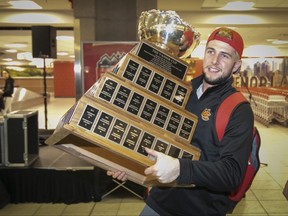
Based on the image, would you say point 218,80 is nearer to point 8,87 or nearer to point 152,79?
point 152,79

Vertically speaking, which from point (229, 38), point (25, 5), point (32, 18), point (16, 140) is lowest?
point (16, 140)

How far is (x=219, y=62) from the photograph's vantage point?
1371mm

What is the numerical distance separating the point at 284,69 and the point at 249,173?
45.4 ft

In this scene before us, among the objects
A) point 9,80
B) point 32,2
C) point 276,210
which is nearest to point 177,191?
point 276,210

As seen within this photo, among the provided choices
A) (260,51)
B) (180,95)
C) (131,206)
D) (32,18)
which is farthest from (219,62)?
(260,51)

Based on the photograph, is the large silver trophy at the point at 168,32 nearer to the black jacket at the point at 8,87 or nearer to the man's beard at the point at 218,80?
the man's beard at the point at 218,80

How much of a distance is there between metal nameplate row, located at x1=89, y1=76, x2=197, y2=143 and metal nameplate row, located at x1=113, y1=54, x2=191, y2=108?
0.05m

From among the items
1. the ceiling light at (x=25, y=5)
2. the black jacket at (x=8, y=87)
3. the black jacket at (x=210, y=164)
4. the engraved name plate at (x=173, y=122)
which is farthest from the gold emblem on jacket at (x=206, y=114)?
the black jacket at (x=8, y=87)

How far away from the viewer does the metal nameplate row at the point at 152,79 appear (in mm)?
1325

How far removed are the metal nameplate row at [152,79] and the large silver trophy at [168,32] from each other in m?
0.26

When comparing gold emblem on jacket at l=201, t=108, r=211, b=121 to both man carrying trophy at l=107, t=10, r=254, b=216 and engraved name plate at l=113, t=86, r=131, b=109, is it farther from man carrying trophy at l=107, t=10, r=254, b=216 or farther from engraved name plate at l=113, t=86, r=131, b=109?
engraved name plate at l=113, t=86, r=131, b=109

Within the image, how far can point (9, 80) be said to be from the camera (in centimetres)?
1005

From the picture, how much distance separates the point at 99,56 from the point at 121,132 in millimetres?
3263

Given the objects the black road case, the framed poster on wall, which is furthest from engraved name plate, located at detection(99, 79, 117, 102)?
the framed poster on wall
